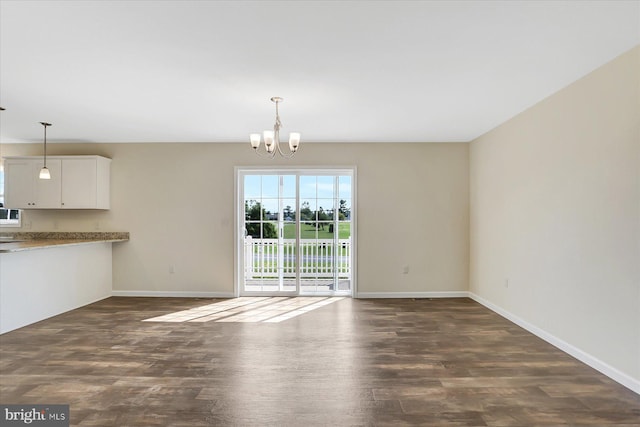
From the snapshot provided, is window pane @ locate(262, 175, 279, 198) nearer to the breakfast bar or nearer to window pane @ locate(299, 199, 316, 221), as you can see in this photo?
window pane @ locate(299, 199, 316, 221)

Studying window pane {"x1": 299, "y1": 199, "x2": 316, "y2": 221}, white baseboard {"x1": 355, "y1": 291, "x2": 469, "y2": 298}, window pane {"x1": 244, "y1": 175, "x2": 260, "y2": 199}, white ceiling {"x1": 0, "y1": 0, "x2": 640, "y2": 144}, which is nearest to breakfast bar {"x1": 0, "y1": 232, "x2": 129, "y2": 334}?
white ceiling {"x1": 0, "y1": 0, "x2": 640, "y2": 144}

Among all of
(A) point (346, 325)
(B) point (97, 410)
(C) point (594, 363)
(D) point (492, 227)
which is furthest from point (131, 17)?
(D) point (492, 227)

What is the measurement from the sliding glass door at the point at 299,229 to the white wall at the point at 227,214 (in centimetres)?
24

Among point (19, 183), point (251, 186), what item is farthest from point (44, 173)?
point (251, 186)

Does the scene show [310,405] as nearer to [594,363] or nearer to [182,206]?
[594,363]

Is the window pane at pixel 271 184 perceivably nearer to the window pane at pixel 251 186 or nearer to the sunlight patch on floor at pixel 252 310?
the window pane at pixel 251 186

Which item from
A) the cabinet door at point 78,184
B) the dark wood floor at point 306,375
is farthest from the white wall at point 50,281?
the cabinet door at point 78,184

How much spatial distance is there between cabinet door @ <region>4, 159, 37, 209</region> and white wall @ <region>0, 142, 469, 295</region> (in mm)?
397

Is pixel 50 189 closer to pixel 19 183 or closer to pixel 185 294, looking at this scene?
pixel 19 183

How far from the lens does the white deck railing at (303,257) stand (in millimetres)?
5852

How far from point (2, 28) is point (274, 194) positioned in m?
3.86

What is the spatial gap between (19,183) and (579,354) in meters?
7.41

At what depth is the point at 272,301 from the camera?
5438 mm

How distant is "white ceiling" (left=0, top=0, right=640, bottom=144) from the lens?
6.99 feet
